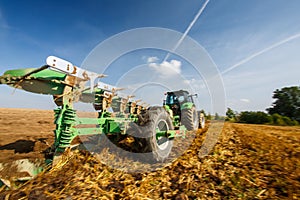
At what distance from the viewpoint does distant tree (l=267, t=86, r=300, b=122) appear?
1781 centimetres

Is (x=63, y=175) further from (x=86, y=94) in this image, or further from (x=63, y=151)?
(x=86, y=94)

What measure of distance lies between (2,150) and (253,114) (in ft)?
60.9

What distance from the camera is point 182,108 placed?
681 centimetres

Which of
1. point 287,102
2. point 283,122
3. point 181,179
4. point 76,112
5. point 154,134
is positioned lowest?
point 181,179

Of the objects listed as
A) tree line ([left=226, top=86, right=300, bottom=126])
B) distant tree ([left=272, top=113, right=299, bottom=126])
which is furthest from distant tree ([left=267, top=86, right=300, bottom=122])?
distant tree ([left=272, top=113, right=299, bottom=126])

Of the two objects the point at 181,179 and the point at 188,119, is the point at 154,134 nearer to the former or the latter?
the point at 181,179

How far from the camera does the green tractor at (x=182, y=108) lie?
6.56 meters

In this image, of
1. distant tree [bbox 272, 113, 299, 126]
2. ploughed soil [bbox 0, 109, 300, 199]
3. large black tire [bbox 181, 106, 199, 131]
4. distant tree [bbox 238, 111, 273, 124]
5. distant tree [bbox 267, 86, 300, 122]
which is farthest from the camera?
distant tree [bbox 267, 86, 300, 122]

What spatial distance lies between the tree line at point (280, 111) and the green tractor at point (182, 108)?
33.4ft

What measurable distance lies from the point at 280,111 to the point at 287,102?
1.31 metres

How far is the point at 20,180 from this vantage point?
7.84 feet

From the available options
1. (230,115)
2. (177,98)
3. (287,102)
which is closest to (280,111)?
(287,102)

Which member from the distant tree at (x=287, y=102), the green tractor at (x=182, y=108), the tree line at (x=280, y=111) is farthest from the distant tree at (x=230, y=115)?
the green tractor at (x=182, y=108)

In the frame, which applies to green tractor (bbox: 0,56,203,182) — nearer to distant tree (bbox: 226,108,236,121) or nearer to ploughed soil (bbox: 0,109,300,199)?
ploughed soil (bbox: 0,109,300,199)
